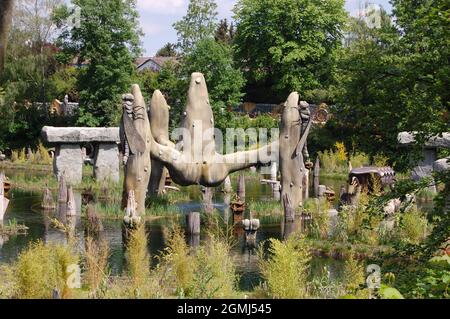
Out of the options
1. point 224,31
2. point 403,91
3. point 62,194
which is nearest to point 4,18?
point 403,91

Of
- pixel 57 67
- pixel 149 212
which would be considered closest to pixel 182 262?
pixel 149 212

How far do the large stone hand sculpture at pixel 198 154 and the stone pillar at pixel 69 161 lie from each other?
7.15m

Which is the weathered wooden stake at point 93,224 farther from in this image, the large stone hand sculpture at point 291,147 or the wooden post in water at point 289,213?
the large stone hand sculpture at point 291,147

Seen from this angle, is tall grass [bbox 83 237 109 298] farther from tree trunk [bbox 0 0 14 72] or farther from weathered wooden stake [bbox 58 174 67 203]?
weathered wooden stake [bbox 58 174 67 203]

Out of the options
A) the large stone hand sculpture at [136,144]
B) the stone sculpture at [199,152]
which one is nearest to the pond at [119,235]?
the large stone hand sculpture at [136,144]

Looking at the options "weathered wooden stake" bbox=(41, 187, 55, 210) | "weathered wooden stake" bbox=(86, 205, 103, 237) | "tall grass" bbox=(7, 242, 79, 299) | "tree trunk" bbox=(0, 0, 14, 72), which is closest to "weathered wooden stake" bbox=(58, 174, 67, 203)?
"weathered wooden stake" bbox=(41, 187, 55, 210)

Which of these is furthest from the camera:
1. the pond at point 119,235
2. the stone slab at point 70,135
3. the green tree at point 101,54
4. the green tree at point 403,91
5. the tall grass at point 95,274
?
the green tree at point 101,54

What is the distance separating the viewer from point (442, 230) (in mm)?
8289

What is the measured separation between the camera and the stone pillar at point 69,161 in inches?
958

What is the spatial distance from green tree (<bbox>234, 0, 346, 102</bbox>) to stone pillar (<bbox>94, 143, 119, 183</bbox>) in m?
21.8

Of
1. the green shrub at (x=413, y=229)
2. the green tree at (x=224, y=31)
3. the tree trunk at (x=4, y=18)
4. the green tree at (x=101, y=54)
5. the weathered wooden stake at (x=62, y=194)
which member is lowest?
the green shrub at (x=413, y=229)

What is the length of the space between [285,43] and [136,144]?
3164cm

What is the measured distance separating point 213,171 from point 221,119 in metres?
17.2
